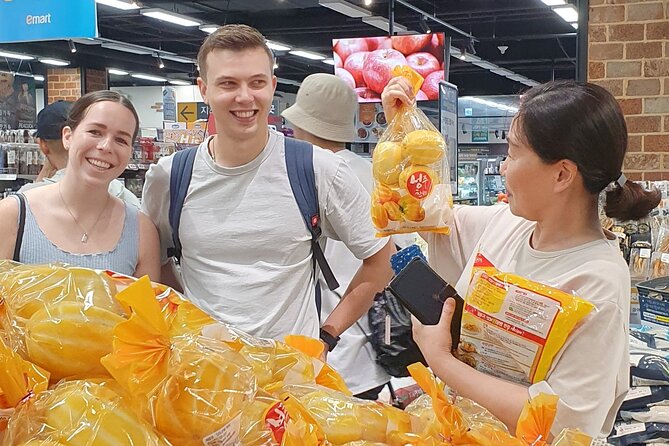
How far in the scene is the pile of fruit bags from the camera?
758mm

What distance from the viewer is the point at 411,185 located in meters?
1.73

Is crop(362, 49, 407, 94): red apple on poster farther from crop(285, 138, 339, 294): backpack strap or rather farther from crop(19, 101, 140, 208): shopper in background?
crop(285, 138, 339, 294): backpack strap

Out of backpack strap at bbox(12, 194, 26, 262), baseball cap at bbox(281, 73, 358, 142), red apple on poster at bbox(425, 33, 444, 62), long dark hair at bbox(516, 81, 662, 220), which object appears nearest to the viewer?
long dark hair at bbox(516, 81, 662, 220)

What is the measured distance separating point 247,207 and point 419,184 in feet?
1.77

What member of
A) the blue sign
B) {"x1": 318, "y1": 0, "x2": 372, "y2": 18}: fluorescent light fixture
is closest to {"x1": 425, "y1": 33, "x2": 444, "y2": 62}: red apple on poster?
{"x1": 318, "y1": 0, "x2": 372, "y2": 18}: fluorescent light fixture

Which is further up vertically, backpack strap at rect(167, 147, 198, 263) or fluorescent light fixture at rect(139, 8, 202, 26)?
fluorescent light fixture at rect(139, 8, 202, 26)

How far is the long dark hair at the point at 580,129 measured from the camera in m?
1.48

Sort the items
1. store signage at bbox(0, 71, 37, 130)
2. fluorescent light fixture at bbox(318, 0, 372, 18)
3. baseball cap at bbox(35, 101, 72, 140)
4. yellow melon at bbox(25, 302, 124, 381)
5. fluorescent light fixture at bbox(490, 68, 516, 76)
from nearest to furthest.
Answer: yellow melon at bbox(25, 302, 124, 381) → baseball cap at bbox(35, 101, 72, 140) → fluorescent light fixture at bbox(318, 0, 372, 18) → store signage at bbox(0, 71, 37, 130) → fluorescent light fixture at bbox(490, 68, 516, 76)

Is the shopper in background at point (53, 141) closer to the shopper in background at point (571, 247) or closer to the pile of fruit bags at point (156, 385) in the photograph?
the shopper in background at point (571, 247)

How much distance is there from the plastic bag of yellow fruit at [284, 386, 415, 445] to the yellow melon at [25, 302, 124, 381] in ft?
0.79

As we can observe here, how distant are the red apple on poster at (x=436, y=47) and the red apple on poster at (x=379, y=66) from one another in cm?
33

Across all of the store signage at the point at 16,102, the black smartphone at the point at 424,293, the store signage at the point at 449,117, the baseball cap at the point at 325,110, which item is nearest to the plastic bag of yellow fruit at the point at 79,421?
the black smartphone at the point at 424,293

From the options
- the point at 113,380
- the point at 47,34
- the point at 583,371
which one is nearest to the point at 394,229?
the point at 583,371

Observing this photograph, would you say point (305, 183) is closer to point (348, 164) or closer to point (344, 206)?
point (344, 206)
